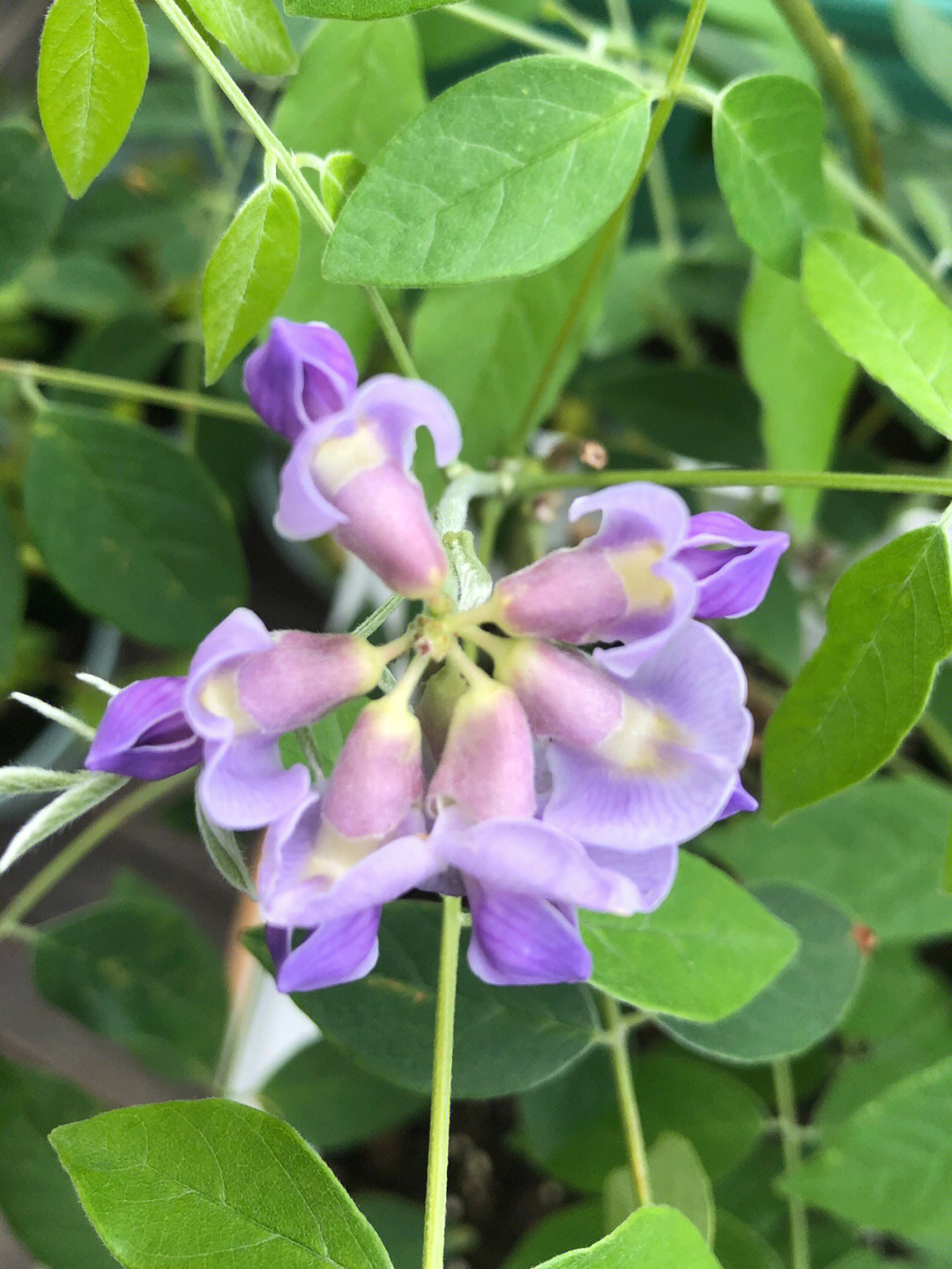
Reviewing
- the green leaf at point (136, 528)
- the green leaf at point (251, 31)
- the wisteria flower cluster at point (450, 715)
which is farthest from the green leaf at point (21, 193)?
the wisteria flower cluster at point (450, 715)

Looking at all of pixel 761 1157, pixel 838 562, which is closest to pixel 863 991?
pixel 761 1157

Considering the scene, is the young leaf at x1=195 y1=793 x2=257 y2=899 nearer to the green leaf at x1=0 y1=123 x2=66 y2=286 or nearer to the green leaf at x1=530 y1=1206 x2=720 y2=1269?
the green leaf at x1=530 y1=1206 x2=720 y2=1269

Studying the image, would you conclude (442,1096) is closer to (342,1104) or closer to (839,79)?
(342,1104)

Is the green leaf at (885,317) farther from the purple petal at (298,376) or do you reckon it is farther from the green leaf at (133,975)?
the green leaf at (133,975)

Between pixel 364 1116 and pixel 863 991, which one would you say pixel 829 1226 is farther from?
pixel 364 1116

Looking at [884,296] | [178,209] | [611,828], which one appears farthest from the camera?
[178,209]

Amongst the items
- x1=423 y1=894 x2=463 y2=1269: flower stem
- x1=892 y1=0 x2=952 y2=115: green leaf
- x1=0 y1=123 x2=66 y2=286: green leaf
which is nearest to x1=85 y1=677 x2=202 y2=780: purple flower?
x1=423 y1=894 x2=463 y2=1269: flower stem
